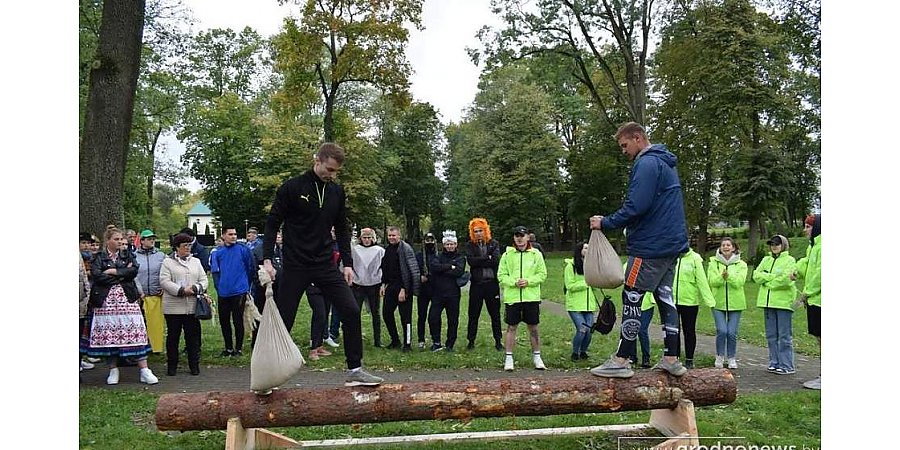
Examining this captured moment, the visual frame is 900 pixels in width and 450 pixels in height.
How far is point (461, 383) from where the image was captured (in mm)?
5379

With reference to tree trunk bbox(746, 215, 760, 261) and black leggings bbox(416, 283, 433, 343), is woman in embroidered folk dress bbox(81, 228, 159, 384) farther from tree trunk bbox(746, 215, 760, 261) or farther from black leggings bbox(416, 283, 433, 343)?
tree trunk bbox(746, 215, 760, 261)

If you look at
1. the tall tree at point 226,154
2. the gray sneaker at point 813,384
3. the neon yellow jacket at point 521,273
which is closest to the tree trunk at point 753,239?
the gray sneaker at point 813,384

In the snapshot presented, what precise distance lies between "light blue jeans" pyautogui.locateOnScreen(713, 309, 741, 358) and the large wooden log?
3.99 m

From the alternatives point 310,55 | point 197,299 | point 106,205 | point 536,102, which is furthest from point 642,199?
point 536,102

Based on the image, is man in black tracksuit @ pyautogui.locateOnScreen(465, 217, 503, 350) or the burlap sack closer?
the burlap sack

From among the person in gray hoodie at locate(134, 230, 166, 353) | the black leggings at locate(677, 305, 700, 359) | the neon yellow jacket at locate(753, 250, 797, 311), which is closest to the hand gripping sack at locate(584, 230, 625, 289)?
the black leggings at locate(677, 305, 700, 359)

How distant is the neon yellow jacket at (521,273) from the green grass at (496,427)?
2.35 m

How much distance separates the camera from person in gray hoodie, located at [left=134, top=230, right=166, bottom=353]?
29.9 ft

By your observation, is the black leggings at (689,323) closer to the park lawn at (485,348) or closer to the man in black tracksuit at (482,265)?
the park lawn at (485,348)

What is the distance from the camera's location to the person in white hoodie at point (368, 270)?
10.3 metres

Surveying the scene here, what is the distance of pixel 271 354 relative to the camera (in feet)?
16.2

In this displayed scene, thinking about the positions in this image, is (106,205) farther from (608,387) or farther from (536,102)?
(536,102)

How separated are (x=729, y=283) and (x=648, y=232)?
424 cm

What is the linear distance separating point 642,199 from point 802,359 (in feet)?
21.3
